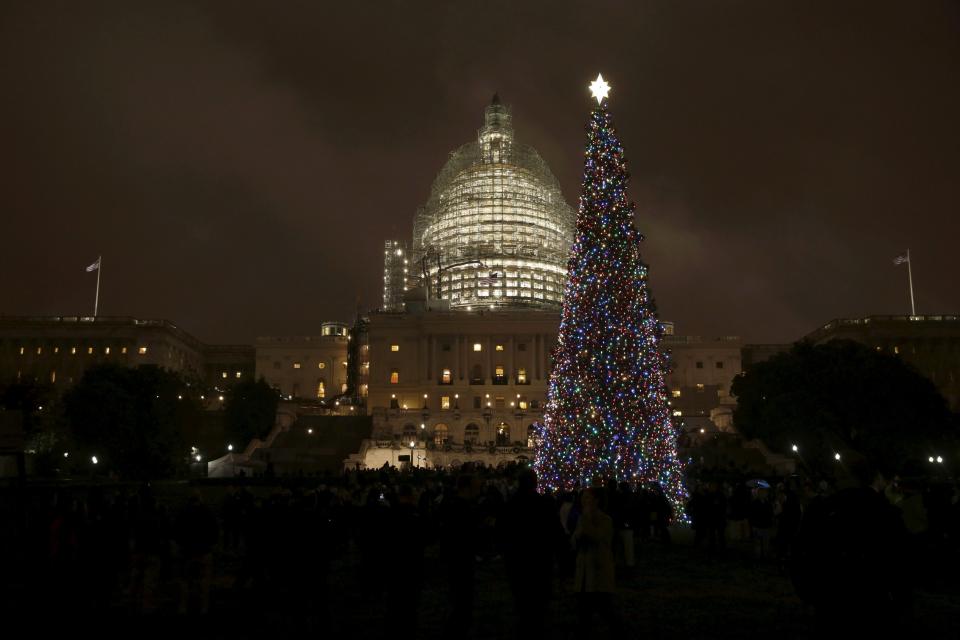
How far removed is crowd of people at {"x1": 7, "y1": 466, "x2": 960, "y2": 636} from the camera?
6613mm

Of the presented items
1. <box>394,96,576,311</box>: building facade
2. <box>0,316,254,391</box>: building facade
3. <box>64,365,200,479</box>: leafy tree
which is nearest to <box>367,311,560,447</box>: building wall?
<box>394,96,576,311</box>: building facade

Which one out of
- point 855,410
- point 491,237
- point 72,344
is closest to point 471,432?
point 491,237

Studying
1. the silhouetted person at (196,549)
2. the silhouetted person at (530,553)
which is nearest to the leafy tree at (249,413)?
the silhouetted person at (196,549)

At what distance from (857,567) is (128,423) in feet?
202

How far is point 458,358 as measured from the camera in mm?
109125

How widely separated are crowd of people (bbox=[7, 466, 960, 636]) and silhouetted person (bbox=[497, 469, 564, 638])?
14 millimetres

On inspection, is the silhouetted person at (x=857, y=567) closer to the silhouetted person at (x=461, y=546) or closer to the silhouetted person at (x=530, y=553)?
the silhouetted person at (x=530, y=553)

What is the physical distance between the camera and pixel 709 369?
403 feet

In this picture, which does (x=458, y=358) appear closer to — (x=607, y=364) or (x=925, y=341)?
(x=925, y=341)

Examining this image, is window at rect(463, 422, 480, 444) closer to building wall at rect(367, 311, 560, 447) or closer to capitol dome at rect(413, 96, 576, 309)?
building wall at rect(367, 311, 560, 447)

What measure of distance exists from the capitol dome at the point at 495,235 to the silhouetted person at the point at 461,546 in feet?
358

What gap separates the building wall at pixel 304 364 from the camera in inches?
5022

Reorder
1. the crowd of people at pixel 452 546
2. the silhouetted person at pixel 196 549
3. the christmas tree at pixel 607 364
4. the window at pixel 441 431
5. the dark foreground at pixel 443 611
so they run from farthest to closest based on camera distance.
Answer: the window at pixel 441 431
the christmas tree at pixel 607 364
the silhouetted person at pixel 196 549
the dark foreground at pixel 443 611
the crowd of people at pixel 452 546

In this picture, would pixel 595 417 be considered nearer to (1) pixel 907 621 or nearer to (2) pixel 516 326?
(1) pixel 907 621
